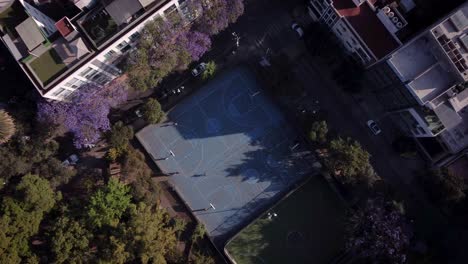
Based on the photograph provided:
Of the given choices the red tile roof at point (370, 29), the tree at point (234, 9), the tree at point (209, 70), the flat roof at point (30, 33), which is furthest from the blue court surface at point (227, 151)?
the flat roof at point (30, 33)

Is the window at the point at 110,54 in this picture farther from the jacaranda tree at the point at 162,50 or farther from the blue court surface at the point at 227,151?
the blue court surface at the point at 227,151

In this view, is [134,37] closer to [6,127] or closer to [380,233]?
[6,127]

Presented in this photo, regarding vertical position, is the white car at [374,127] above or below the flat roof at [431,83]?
below

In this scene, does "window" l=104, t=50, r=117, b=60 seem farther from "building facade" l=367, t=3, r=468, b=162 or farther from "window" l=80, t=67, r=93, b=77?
"building facade" l=367, t=3, r=468, b=162

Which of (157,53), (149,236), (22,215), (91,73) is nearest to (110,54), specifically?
(91,73)

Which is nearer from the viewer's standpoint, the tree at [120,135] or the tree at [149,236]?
the tree at [149,236]

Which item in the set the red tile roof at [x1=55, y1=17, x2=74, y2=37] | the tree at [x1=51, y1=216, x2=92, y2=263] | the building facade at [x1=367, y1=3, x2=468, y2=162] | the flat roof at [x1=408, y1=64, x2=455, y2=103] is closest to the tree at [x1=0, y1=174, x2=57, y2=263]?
the tree at [x1=51, y1=216, x2=92, y2=263]
